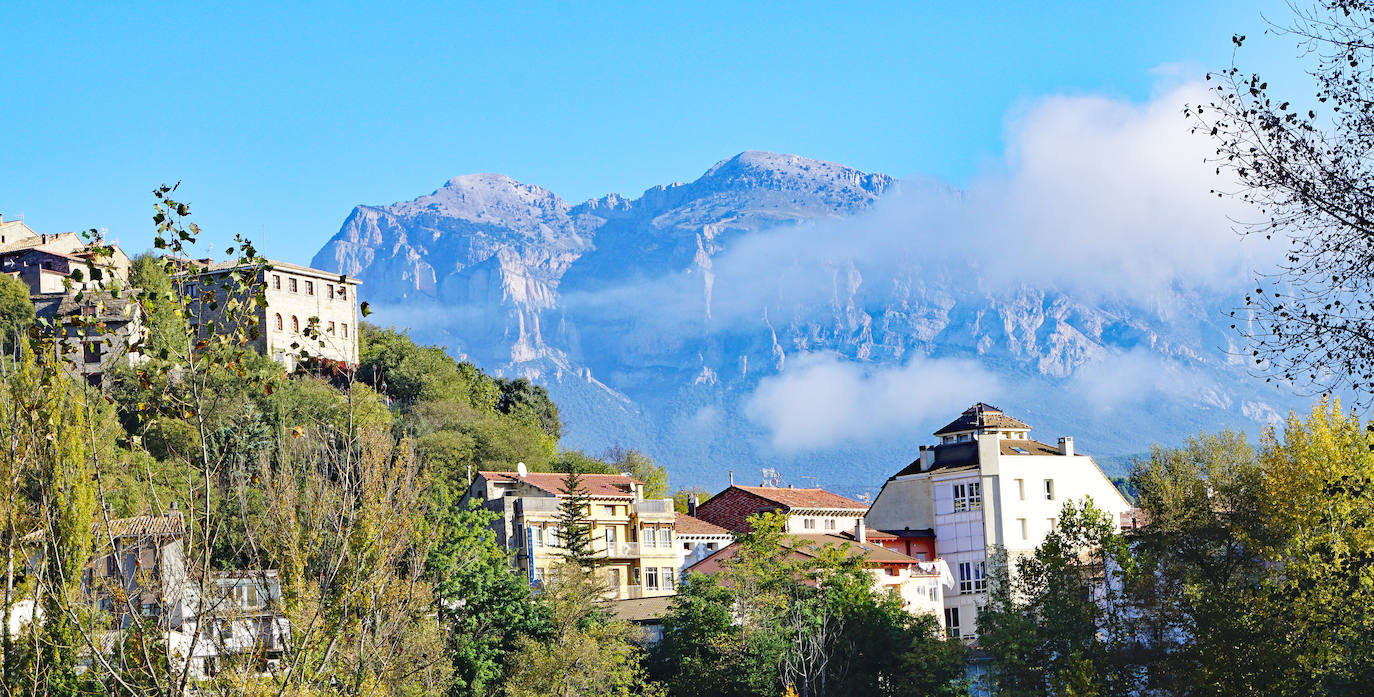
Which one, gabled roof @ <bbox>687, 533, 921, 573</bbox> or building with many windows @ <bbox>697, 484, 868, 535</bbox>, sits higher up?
building with many windows @ <bbox>697, 484, 868, 535</bbox>

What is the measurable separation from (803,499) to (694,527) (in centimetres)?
688

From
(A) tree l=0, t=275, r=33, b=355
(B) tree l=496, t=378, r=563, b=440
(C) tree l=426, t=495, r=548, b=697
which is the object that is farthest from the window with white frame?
(A) tree l=0, t=275, r=33, b=355

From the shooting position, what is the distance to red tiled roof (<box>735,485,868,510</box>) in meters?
76.1

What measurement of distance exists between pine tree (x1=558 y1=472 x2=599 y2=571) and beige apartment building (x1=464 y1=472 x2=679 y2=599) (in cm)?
54

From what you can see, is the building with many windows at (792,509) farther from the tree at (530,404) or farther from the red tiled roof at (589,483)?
the tree at (530,404)

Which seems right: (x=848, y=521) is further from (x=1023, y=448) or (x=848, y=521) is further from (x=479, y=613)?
(x=479, y=613)

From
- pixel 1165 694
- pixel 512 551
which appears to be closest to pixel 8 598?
pixel 1165 694

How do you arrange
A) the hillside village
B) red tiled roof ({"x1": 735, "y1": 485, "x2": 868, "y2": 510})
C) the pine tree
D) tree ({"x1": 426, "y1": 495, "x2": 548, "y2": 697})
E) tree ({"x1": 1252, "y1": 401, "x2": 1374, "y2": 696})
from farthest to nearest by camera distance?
1. red tiled roof ({"x1": 735, "y1": 485, "x2": 868, "y2": 510})
2. the hillside village
3. the pine tree
4. tree ({"x1": 426, "y1": 495, "x2": 548, "y2": 697})
5. tree ({"x1": 1252, "y1": 401, "x2": 1374, "y2": 696})

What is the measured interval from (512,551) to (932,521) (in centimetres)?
2301

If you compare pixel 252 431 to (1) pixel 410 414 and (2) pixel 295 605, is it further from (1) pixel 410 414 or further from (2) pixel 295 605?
(2) pixel 295 605

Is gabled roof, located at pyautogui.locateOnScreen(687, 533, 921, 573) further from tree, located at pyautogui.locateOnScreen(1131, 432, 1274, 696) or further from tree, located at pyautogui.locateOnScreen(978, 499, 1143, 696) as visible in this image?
tree, located at pyautogui.locateOnScreen(978, 499, 1143, 696)

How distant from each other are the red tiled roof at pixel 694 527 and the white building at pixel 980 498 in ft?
30.7

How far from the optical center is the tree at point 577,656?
162ft

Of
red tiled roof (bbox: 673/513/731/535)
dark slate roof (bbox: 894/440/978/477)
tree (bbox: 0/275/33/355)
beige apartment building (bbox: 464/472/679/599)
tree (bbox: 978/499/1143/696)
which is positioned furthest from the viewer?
tree (bbox: 0/275/33/355)
